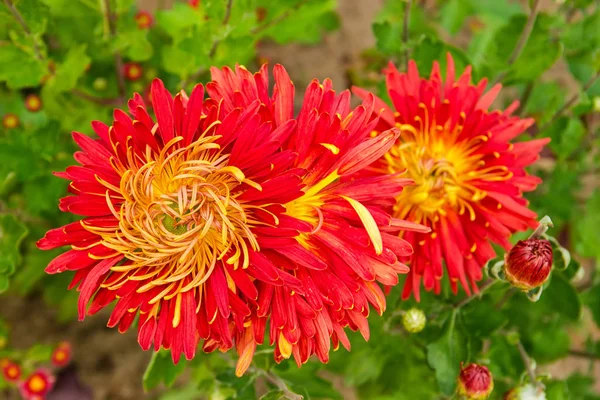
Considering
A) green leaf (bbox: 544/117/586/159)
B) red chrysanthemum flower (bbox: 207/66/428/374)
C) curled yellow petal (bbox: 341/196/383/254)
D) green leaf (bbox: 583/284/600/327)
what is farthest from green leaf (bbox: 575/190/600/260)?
curled yellow petal (bbox: 341/196/383/254)

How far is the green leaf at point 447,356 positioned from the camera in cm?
132

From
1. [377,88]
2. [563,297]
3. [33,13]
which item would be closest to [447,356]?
[563,297]

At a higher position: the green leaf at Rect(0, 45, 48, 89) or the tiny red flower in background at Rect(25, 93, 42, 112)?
the green leaf at Rect(0, 45, 48, 89)

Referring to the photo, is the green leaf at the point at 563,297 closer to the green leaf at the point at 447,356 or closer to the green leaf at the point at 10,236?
the green leaf at the point at 447,356

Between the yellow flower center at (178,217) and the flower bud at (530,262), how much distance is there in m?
0.52

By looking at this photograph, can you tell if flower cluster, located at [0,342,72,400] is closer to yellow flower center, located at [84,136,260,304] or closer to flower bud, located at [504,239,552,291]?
yellow flower center, located at [84,136,260,304]

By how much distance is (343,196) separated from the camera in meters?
0.99

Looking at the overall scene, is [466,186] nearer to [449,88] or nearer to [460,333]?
[449,88]

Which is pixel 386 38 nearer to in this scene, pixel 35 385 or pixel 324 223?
Answer: pixel 324 223

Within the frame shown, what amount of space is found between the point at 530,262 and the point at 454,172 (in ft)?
0.94

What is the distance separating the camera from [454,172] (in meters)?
1.27

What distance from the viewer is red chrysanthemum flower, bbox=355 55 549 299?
3.98ft

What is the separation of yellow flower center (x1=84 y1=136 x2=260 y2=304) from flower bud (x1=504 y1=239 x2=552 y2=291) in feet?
1.70

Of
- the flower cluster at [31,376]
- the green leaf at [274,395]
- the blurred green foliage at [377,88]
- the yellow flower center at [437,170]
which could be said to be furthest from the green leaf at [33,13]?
the flower cluster at [31,376]
